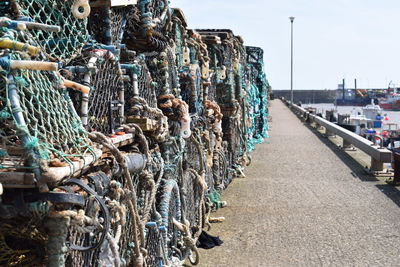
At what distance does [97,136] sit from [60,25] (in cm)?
55

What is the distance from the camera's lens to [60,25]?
7.88 ft

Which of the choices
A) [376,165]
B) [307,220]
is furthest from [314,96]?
[307,220]

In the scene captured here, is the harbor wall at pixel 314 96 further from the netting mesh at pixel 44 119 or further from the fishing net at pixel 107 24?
the netting mesh at pixel 44 119

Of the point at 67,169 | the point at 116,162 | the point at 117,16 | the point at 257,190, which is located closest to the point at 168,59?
the point at 117,16

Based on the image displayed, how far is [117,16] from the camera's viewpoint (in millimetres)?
3176

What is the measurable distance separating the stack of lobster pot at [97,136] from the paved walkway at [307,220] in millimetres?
484

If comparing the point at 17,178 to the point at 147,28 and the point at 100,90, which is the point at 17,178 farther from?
the point at 147,28

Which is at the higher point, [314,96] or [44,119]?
[44,119]

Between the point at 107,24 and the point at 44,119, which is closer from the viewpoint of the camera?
the point at 44,119

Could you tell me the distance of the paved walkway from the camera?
4562 millimetres

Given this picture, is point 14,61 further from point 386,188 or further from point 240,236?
point 386,188

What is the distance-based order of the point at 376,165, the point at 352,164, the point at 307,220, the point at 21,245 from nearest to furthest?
1. the point at 21,245
2. the point at 307,220
3. the point at 376,165
4. the point at 352,164

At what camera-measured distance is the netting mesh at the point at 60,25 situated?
2217mm

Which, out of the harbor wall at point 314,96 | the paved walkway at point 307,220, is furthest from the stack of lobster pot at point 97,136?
the harbor wall at point 314,96
